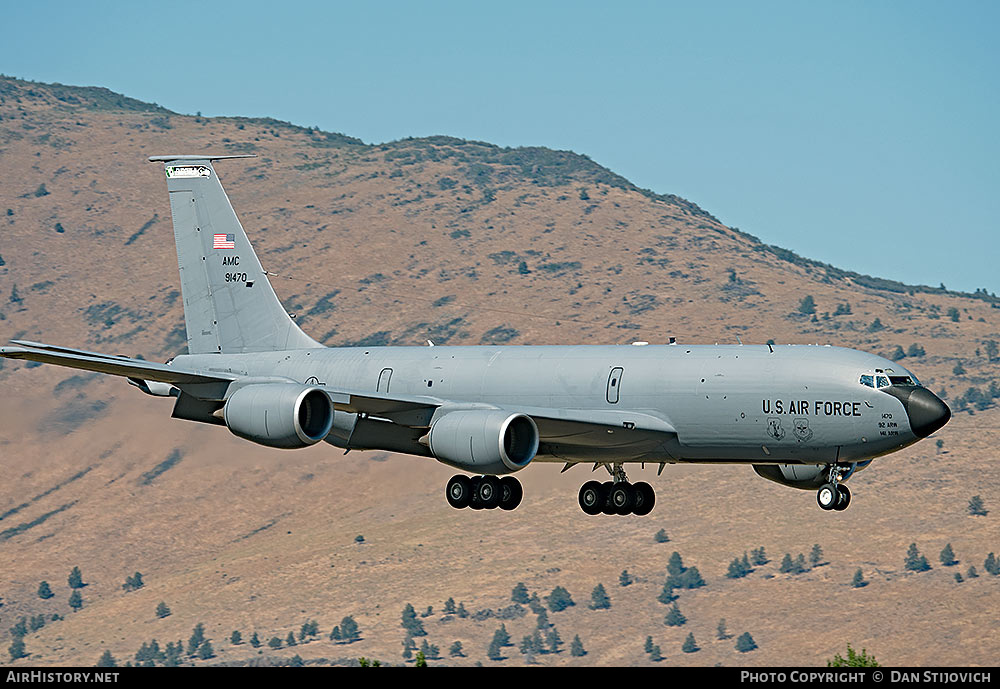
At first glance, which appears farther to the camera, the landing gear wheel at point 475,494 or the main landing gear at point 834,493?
the landing gear wheel at point 475,494

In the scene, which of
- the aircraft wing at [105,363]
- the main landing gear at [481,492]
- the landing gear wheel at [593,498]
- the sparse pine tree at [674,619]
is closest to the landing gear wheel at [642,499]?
the landing gear wheel at [593,498]

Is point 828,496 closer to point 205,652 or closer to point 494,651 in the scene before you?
point 494,651

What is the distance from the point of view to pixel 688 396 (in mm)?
51625

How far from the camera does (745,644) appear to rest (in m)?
182

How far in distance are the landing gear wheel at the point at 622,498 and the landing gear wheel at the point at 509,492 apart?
3.51 m

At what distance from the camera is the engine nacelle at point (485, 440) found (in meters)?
50.0

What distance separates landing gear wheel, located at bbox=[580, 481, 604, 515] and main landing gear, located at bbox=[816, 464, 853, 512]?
26.5 ft

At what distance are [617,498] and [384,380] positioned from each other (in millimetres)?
9489

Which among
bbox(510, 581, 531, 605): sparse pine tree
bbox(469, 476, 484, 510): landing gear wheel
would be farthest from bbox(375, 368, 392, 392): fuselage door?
bbox(510, 581, 531, 605): sparse pine tree

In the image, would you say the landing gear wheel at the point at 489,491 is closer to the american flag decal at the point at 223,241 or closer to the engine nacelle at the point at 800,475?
the engine nacelle at the point at 800,475
